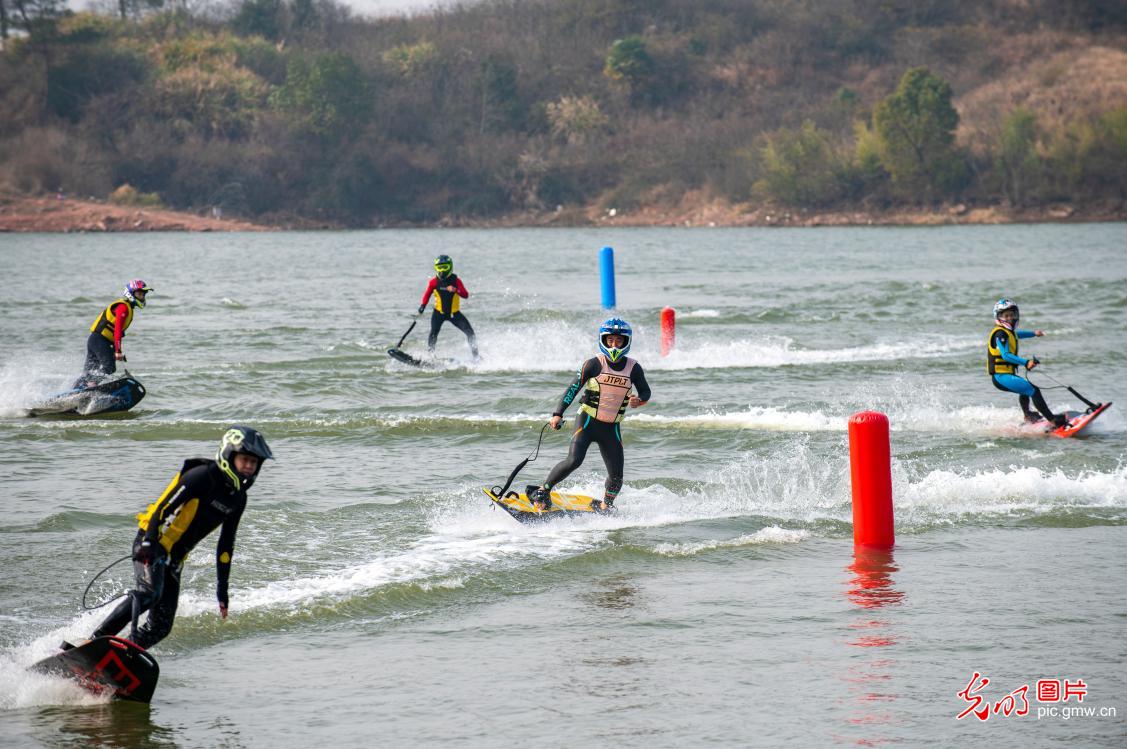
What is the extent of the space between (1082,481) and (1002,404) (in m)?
6.00

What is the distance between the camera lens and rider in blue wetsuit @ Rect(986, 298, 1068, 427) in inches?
652

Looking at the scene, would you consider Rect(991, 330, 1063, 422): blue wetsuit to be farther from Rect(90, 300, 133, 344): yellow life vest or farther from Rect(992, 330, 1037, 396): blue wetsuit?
Rect(90, 300, 133, 344): yellow life vest

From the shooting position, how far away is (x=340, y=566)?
38.1ft

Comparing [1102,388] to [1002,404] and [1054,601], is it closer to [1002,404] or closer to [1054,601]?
[1002,404]

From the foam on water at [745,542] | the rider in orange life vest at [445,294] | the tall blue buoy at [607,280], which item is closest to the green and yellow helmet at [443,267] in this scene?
A: the rider in orange life vest at [445,294]

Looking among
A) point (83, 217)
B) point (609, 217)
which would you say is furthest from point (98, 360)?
point (609, 217)

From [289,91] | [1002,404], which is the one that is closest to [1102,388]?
[1002,404]

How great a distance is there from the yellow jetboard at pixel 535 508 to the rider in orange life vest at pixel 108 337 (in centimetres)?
784

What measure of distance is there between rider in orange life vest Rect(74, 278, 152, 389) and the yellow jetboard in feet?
25.7

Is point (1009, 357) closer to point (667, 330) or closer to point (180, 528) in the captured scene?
point (667, 330)

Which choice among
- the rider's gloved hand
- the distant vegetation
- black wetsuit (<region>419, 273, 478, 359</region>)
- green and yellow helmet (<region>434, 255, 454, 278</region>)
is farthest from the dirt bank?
the rider's gloved hand

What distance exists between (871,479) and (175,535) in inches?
221

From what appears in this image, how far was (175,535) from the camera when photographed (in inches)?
328

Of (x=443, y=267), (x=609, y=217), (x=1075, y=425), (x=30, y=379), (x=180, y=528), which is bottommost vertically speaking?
(x=1075, y=425)
